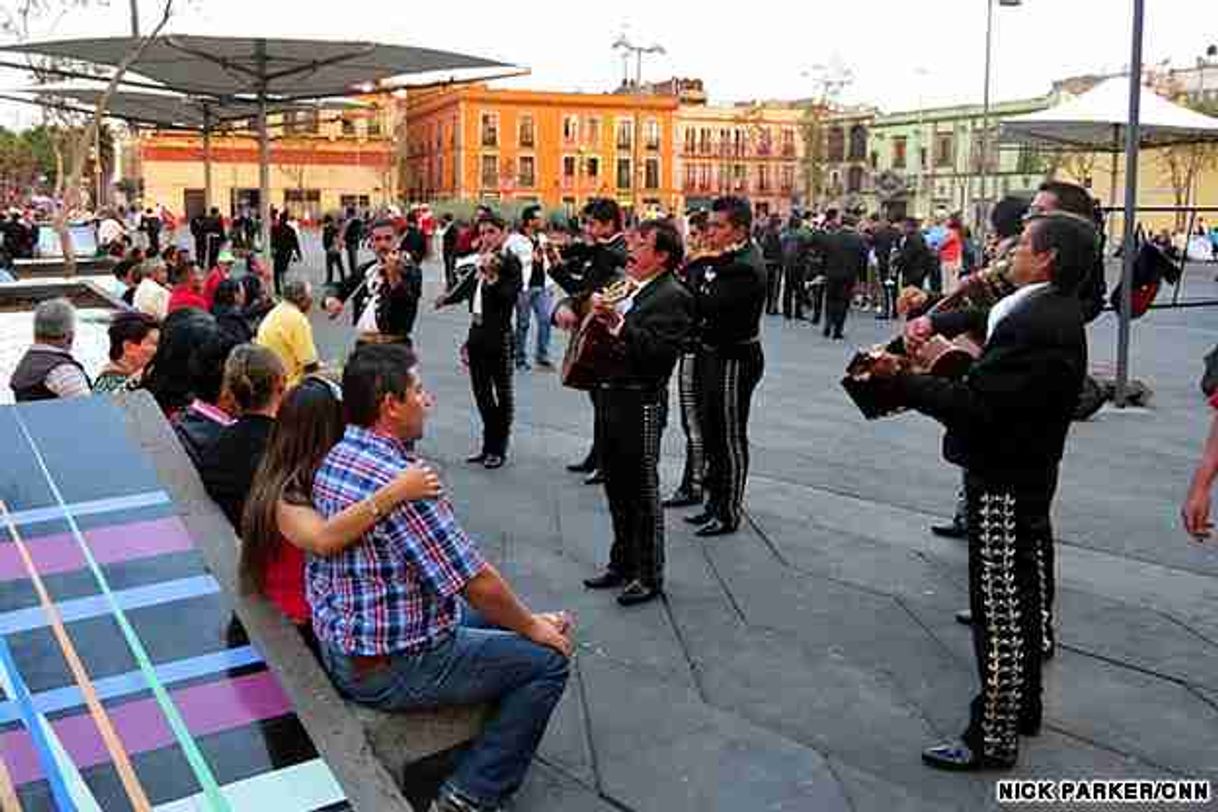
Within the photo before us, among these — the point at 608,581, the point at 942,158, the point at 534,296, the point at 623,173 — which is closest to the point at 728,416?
the point at 608,581

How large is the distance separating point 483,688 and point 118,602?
1210mm

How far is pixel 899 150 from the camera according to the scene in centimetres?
7469

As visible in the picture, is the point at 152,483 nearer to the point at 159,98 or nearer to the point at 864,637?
the point at 864,637

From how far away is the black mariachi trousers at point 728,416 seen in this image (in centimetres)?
609

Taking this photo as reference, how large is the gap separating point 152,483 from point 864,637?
283 cm

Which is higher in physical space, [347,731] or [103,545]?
[103,545]

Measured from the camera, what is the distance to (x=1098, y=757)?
3.76 m

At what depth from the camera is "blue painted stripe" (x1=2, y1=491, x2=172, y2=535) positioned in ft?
12.8

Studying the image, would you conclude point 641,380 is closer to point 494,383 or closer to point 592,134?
point 494,383

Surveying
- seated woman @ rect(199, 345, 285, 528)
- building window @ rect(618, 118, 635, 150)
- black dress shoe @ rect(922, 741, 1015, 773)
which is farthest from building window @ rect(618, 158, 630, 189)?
black dress shoe @ rect(922, 741, 1015, 773)

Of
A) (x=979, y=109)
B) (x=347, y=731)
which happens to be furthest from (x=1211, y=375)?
(x=979, y=109)

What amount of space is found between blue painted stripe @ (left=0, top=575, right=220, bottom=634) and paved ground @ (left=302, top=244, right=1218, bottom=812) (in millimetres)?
1237

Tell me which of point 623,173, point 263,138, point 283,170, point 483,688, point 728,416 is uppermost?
point 623,173

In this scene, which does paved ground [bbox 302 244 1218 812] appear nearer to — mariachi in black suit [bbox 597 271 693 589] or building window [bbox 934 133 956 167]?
mariachi in black suit [bbox 597 271 693 589]
